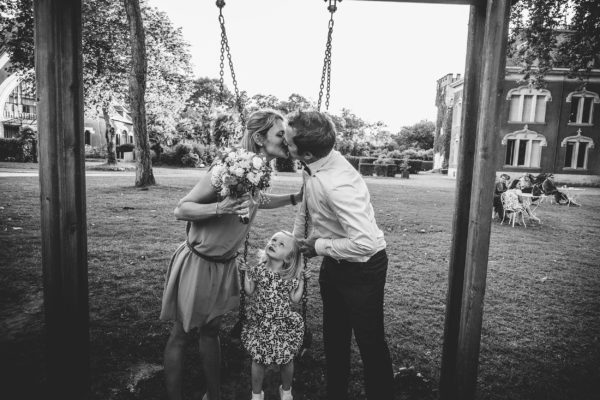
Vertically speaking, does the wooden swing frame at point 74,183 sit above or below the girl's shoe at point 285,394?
above

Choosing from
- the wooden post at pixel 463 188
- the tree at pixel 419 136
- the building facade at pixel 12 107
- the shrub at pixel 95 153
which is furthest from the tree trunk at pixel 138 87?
the tree at pixel 419 136

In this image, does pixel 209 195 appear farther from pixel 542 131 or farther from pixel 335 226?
pixel 542 131

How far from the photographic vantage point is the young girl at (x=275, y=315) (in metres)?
3.11

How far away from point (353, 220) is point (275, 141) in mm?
953

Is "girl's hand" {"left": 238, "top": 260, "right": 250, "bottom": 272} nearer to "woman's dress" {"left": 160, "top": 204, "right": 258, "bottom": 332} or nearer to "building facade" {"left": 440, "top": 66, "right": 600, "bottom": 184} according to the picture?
"woman's dress" {"left": 160, "top": 204, "right": 258, "bottom": 332}

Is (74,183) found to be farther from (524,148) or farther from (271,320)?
(524,148)

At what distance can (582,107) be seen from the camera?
34312 mm

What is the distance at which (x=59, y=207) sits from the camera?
2.49 meters

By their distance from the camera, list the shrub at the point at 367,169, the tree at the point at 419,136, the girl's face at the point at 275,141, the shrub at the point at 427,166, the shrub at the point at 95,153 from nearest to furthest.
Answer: the girl's face at the point at 275,141 → the shrub at the point at 367,169 → the shrub at the point at 95,153 → the shrub at the point at 427,166 → the tree at the point at 419,136

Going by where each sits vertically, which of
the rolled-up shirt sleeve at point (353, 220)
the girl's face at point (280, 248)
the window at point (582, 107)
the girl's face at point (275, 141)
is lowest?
the girl's face at point (280, 248)

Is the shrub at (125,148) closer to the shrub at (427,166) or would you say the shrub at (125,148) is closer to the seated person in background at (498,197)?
the shrub at (427,166)

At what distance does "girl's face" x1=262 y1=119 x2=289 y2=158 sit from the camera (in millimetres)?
2980

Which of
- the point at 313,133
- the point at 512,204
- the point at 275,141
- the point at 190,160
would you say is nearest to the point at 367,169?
the point at 190,160

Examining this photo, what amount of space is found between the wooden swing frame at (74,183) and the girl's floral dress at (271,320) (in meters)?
1.24
